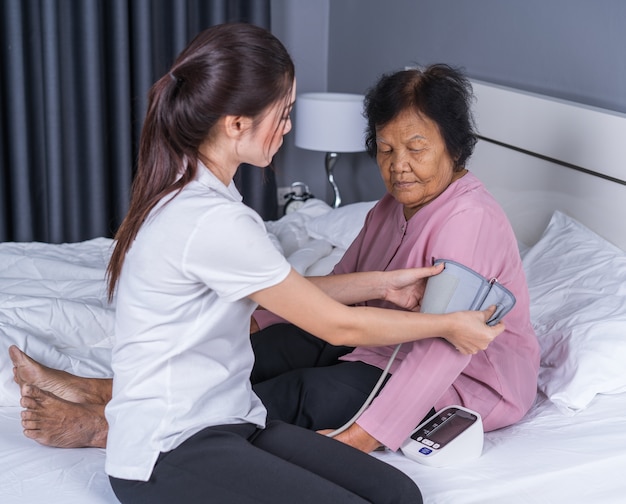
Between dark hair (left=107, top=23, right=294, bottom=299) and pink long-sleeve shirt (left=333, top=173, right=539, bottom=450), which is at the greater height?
dark hair (left=107, top=23, right=294, bottom=299)

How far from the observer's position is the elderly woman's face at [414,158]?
1733 mm

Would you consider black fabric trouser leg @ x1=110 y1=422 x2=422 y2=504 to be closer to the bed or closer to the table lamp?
the bed

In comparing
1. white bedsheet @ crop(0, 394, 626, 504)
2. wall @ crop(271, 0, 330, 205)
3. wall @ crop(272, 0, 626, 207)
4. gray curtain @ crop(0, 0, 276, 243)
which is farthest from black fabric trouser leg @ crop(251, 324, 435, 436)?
wall @ crop(271, 0, 330, 205)

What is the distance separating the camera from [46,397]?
160 centimetres

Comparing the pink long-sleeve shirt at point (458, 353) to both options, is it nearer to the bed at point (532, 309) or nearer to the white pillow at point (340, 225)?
the bed at point (532, 309)

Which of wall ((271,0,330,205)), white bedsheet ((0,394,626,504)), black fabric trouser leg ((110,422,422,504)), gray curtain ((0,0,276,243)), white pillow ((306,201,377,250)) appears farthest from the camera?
wall ((271,0,330,205))

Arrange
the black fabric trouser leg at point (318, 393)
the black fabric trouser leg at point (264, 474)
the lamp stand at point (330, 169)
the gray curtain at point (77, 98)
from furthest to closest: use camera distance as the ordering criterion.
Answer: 1. the lamp stand at point (330, 169)
2. the gray curtain at point (77, 98)
3. the black fabric trouser leg at point (318, 393)
4. the black fabric trouser leg at point (264, 474)

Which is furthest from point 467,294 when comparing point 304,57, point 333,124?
point 304,57

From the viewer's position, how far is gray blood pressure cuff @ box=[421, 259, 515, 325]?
1528mm

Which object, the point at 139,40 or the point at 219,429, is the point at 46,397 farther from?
the point at 139,40

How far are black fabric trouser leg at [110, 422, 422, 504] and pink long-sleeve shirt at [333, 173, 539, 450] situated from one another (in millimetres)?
259

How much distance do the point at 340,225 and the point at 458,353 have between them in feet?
3.94

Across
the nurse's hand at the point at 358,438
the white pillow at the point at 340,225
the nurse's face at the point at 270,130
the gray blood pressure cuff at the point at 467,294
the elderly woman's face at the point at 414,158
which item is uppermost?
the nurse's face at the point at 270,130

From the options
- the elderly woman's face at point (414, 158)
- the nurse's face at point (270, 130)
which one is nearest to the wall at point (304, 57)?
the elderly woman's face at point (414, 158)
